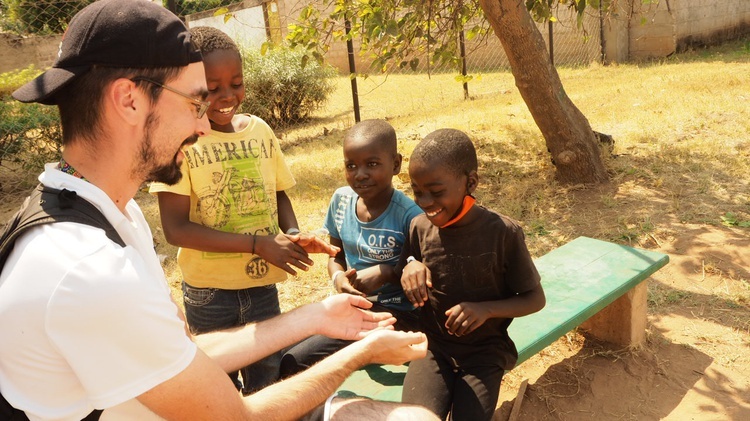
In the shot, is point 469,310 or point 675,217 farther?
point 675,217

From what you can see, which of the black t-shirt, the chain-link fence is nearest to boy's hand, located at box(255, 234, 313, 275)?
the black t-shirt

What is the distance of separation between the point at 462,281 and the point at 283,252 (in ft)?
2.46

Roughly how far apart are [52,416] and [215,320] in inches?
53.5

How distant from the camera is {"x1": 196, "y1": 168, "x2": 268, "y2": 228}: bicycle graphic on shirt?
278 cm

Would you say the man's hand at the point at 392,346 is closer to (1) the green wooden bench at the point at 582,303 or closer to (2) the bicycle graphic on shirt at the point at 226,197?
(1) the green wooden bench at the point at 582,303

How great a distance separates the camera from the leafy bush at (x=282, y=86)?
1030cm

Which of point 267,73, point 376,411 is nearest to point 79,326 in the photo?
point 376,411

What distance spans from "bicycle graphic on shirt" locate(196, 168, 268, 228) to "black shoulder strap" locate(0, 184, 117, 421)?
1119mm

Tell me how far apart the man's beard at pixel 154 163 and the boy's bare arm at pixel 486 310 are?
1.12 metres

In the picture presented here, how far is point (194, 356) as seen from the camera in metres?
1.62

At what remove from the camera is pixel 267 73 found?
10.4m

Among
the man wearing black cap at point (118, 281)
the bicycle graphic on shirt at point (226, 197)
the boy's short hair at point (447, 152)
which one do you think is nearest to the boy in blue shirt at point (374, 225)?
the boy's short hair at point (447, 152)

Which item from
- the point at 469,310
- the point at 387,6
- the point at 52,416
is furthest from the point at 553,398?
the point at 387,6

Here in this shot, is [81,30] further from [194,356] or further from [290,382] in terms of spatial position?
[290,382]
